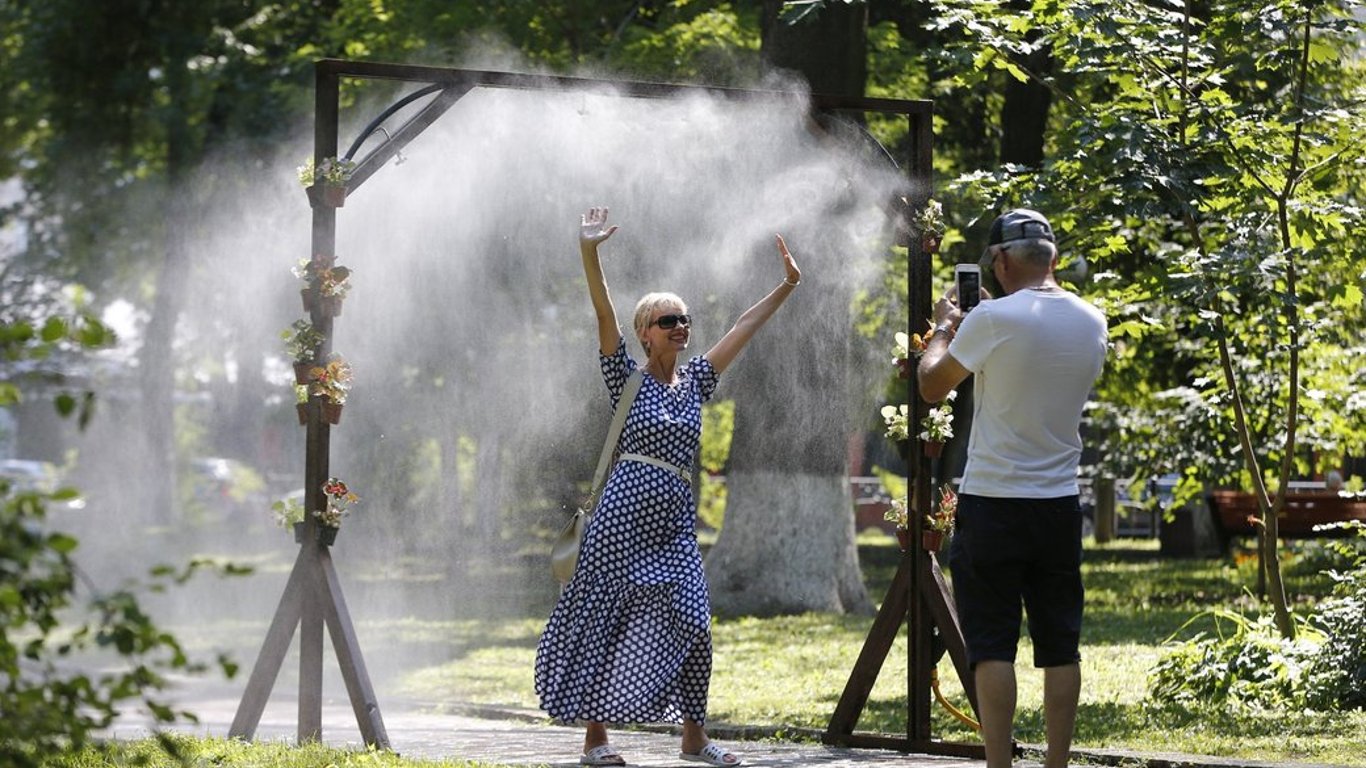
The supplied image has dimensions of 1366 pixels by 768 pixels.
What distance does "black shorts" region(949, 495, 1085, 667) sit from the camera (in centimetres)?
573

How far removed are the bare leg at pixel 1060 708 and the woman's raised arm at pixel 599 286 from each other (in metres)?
2.00

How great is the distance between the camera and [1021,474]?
5.73m

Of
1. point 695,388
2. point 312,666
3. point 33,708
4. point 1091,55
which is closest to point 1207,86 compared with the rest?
point 1091,55

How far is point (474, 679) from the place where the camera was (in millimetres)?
12445

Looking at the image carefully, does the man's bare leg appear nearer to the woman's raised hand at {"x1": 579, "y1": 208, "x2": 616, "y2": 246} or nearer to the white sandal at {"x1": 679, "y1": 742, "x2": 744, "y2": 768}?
the white sandal at {"x1": 679, "y1": 742, "x2": 744, "y2": 768}

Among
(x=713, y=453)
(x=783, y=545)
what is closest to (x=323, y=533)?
(x=783, y=545)

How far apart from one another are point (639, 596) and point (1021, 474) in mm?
1838

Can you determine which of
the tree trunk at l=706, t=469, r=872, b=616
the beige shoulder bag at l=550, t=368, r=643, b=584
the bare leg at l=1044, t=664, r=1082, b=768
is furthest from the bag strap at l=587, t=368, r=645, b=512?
the tree trunk at l=706, t=469, r=872, b=616

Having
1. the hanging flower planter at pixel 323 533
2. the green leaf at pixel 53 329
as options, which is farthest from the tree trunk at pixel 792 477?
the green leaf at pixel 53 329

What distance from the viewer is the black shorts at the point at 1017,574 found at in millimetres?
5734

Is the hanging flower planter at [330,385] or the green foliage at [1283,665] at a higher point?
the hanging flower planter at [330,385]

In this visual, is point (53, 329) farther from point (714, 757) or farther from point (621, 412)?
point (714, 757)

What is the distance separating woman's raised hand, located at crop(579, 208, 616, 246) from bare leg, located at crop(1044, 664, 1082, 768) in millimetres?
Result: 2270

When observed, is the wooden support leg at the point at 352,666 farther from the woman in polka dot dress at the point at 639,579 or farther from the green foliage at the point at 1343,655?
the green foliage at the point at 1343,655
